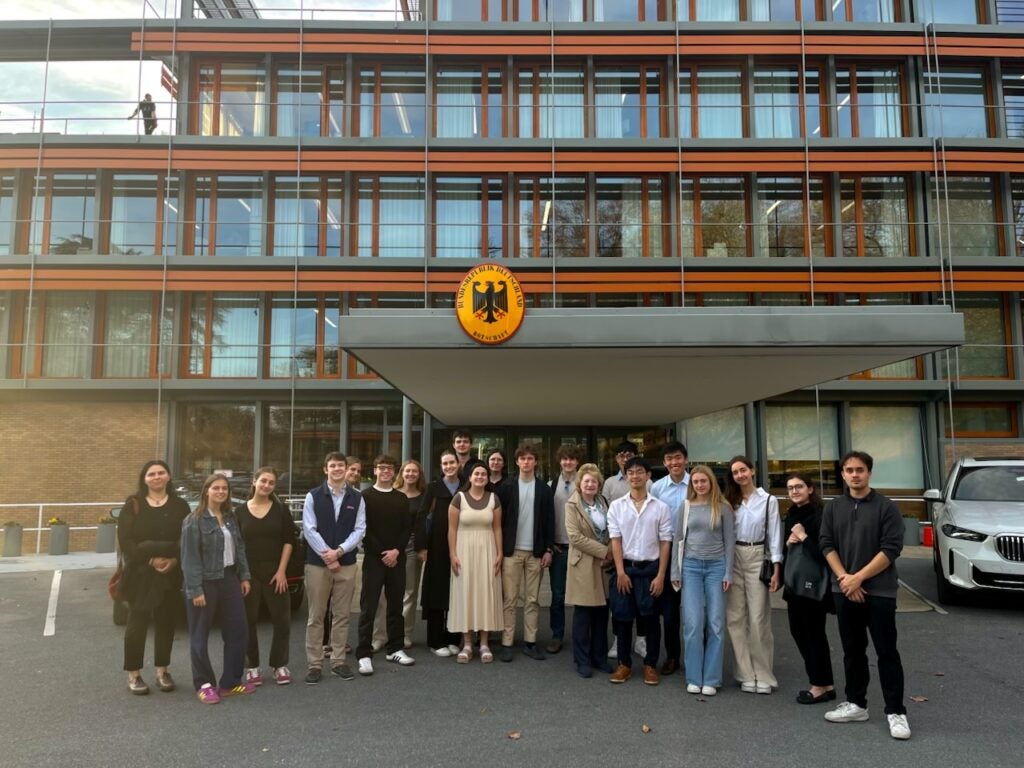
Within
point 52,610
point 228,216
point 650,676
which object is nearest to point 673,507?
point 650,676

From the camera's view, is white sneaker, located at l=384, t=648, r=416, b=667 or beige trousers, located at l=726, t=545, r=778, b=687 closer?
beige trousers, located at l=726, t=545, r=778, b=687

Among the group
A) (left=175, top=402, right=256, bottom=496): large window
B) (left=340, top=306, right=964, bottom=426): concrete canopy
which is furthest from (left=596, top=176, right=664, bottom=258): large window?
(left=175, top=402, right=256, bottom=496): large window

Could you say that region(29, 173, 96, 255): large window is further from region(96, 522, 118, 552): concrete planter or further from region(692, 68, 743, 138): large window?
region(692, 68, 743, 138): large window

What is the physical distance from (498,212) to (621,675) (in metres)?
15.0

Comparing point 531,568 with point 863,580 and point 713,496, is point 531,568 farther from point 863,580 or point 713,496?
point 863,580

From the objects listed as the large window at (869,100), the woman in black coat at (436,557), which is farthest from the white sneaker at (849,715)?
the large window at (869,100)

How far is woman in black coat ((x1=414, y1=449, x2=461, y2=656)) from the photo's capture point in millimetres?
6473

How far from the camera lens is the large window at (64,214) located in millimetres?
18516

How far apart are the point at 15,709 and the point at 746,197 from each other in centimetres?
1811

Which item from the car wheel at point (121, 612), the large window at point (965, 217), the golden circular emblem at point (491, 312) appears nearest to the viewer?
the golden circular emblem at point (491, 312)

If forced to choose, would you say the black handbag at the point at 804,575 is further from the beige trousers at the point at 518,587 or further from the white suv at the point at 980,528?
the white suv at the point at 980,528

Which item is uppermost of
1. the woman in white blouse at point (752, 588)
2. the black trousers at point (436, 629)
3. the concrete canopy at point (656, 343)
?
the concrete canopy at point (656, 343)

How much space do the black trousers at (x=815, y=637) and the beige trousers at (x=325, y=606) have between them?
11.3 ft

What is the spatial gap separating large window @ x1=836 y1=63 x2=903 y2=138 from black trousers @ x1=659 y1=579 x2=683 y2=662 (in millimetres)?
17212
